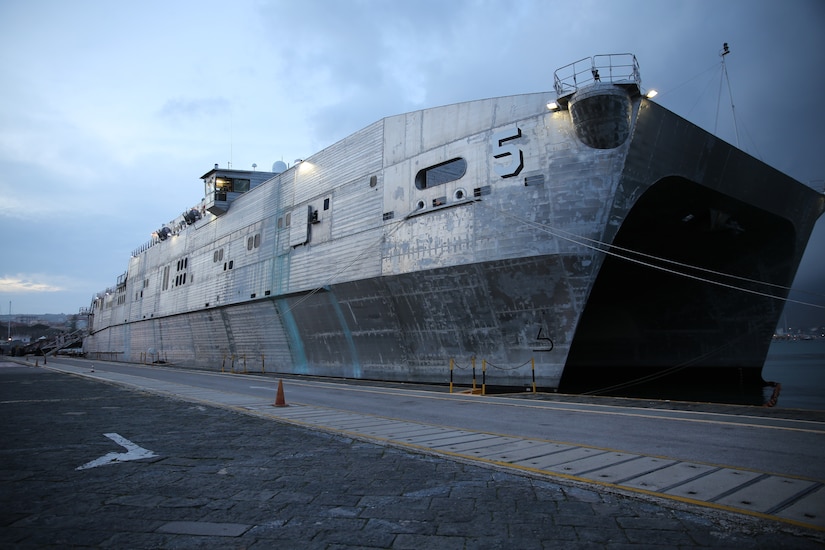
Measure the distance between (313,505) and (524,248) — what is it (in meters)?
12.3

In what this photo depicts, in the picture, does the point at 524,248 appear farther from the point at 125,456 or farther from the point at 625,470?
the point at 125,456

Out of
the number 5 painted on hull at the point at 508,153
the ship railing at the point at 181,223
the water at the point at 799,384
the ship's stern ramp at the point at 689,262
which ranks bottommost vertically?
the water at the point at 799,384

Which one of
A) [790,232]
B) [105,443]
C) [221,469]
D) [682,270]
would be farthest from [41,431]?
[790,232]

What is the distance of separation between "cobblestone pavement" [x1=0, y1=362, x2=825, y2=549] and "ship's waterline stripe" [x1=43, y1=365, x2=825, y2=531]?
1.00 ft

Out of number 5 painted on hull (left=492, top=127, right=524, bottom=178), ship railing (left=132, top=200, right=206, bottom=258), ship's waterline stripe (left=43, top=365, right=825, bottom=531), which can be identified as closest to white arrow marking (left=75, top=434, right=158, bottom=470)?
ship's waterline stripe (left=43, top=365, right=825, bottom=531)

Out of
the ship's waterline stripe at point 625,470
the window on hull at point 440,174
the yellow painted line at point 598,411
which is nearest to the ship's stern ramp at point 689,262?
the yellow painted line at point 598,411

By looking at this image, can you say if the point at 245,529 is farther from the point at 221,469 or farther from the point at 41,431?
the point at 41,431

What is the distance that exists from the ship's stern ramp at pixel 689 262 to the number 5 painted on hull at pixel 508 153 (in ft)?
10.9

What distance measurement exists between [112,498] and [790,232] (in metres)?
25.9

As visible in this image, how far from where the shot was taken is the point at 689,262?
23094mm

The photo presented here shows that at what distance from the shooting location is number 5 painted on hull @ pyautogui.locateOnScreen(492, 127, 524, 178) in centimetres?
1559

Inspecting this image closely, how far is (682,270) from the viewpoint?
2233cm

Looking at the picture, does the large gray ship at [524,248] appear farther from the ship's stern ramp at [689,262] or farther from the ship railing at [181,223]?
the ship railing at [181,223]

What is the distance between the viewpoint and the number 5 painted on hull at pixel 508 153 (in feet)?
51.1
